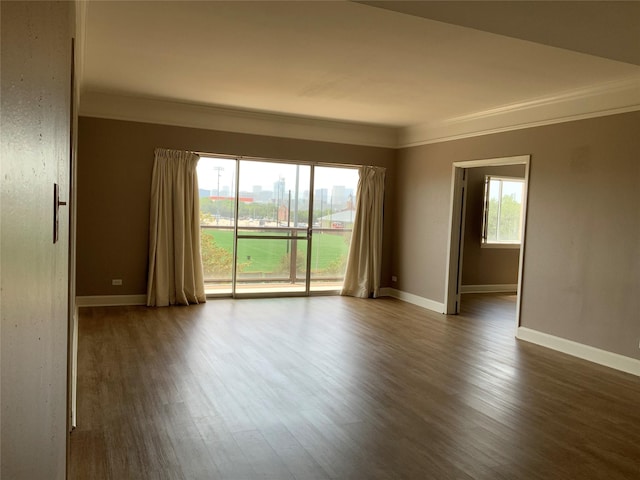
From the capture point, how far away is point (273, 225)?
7402 mm

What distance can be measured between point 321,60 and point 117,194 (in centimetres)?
346

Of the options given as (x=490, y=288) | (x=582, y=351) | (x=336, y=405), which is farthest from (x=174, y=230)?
(x=490, y=288)

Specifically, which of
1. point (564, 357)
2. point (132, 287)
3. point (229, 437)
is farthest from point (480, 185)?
point (229, 437)

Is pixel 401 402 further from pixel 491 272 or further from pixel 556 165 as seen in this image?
pixel 491 272

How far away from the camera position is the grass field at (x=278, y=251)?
7.18 m

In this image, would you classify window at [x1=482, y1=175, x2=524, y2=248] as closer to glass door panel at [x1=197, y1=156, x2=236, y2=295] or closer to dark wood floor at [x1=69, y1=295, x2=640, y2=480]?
dark wood floor at [x1=69, y1=295, x2=640, y2=480]

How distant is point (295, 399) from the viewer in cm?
353

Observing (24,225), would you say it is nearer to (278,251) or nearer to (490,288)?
(278,251)

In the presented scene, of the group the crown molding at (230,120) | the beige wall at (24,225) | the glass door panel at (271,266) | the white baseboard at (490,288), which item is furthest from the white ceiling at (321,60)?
the white baseboard at (490,288)

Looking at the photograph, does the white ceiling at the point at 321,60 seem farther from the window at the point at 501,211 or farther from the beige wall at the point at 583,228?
the window at the point at 501,211

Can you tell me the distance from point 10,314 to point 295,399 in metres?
3.17

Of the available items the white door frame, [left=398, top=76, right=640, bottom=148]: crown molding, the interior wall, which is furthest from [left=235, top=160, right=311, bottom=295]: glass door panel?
the interior wall

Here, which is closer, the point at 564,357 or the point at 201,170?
the point at 564,357

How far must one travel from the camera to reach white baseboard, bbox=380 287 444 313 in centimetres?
695
